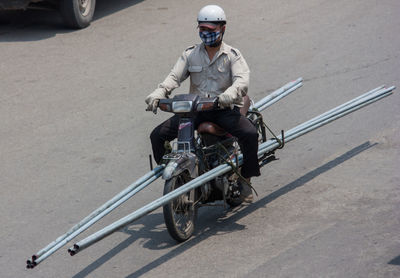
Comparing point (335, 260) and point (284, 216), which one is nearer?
point (335, 260)

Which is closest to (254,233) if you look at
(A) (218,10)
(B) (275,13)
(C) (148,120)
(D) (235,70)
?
(D) (235,70)

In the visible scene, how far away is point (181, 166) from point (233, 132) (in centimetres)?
62

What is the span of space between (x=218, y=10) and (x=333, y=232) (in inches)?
87.6

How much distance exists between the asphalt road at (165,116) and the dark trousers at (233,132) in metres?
0.57

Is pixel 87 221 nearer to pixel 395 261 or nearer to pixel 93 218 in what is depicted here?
pixel 93 218

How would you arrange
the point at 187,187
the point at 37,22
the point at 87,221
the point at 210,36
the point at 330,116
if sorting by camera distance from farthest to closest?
the point at 37,22, the point at 330,116, the point at 210,36, the point at 187,187, the point at 87,221

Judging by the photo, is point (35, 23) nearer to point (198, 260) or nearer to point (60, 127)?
point (60, 127)

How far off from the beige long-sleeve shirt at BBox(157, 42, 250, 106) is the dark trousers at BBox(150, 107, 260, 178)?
23cm

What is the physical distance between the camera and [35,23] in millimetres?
13664

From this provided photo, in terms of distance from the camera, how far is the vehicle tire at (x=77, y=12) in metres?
12.8

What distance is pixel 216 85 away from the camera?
23.1 feet

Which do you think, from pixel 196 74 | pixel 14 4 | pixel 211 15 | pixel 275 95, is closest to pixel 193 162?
pixel 196 74

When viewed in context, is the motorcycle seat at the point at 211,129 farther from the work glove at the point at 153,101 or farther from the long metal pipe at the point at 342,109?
the long metal pipe at the point at 342,109

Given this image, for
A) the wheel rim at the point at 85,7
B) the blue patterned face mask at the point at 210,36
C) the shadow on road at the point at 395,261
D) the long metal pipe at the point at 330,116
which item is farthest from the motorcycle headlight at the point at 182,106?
the wheel rim at the point at 85,7
